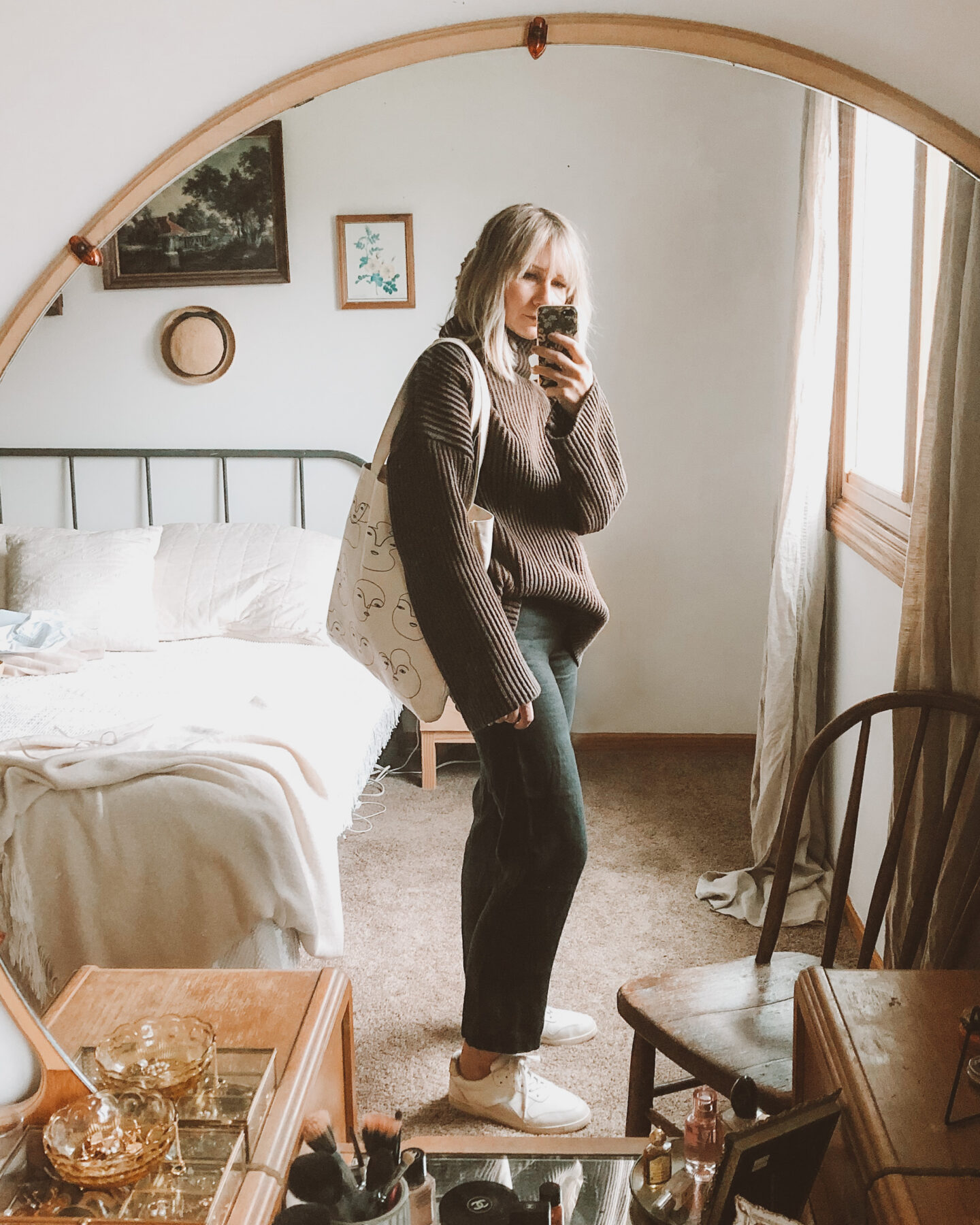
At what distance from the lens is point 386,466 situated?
983 mm

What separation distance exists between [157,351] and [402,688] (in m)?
0.43

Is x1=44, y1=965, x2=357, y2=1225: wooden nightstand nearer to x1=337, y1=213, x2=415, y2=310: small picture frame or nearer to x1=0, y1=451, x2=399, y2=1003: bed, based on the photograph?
x1=0, y1=451, x2=399, y2=1003: bed

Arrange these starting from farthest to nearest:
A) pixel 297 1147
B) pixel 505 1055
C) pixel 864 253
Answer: pixel 864 253 < pixel 505 1055 < pixel 297 1147

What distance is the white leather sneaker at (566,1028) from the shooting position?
1.31 metres

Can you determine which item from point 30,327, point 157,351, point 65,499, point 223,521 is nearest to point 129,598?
point 223,521

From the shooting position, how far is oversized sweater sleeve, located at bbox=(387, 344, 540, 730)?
946 millimetres

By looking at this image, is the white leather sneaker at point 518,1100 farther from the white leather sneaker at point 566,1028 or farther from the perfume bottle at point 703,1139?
the perfume bottle at point 703,1139

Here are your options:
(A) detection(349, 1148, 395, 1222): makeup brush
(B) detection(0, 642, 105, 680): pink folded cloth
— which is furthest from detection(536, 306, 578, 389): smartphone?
(A) detection(349, 1148, 395, 1222): makeup brush

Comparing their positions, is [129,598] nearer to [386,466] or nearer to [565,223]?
[386,466]

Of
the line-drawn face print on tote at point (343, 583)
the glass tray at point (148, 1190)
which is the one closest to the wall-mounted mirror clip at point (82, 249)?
the line-drawn face print on tote at point (343, 583)

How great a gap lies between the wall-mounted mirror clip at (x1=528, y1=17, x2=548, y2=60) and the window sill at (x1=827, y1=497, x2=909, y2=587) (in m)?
0.86

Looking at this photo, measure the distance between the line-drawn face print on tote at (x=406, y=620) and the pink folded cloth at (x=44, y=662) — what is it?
34 centimetres

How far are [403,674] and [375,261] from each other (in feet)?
1.51

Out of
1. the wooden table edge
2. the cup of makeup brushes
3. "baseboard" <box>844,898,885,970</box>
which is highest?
the cup of makeup brushes
